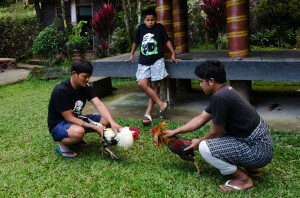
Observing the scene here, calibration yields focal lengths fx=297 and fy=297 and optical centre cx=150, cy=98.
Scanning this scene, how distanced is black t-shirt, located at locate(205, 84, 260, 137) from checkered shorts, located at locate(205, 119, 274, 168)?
0.06 metres

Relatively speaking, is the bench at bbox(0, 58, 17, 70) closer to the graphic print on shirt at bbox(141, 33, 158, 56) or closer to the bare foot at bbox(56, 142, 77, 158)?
the graphic print on shirt at bbox(141, 33, 158, 56)

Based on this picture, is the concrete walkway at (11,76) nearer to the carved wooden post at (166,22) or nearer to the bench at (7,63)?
the bench at (7,63)

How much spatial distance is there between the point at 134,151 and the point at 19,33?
13529 millimetres

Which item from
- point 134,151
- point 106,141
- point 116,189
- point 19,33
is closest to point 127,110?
point 134,151

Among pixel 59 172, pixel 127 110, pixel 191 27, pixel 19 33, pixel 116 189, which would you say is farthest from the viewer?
pixel 19 33

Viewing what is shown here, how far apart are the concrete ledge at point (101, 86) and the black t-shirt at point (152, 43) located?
86.7 inches

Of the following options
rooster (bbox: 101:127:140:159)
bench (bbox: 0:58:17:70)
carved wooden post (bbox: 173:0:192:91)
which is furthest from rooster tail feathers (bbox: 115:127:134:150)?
bench (bbox: 0:58:17:70)

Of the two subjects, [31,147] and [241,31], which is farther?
[241,31]

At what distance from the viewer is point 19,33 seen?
14.9 meters

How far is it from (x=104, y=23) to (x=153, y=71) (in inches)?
216

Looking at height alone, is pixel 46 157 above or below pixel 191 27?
below

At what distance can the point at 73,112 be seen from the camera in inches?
142

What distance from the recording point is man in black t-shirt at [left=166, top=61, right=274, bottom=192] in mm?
2559

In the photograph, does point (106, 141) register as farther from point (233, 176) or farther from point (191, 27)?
point (191, 27)
